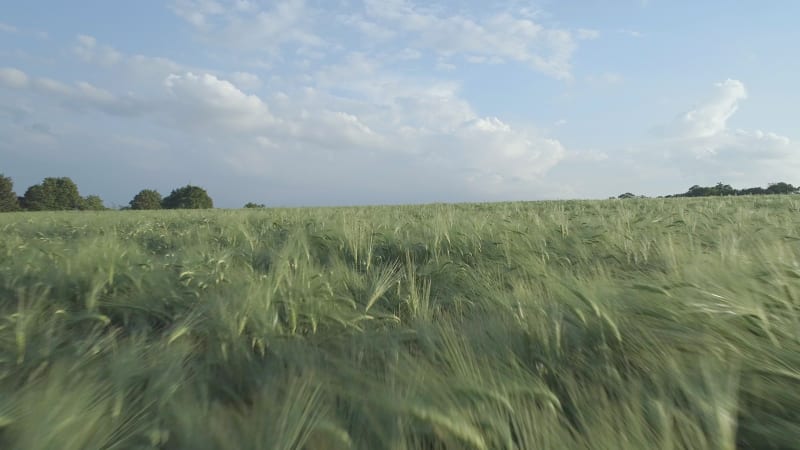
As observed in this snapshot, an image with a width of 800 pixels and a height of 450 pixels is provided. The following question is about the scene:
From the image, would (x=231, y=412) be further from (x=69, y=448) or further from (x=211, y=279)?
(x=211, y=279)

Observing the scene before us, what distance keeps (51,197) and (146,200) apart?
11.7 meters

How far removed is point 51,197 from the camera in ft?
156

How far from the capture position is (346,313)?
1.92 metres

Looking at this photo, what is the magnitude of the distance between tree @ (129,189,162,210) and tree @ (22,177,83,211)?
309 inches

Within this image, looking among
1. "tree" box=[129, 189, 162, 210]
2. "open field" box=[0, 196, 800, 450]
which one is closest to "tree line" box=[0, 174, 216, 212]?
"tree" box=[129, 189, 162, 210]

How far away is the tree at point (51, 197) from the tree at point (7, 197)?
3.42ft

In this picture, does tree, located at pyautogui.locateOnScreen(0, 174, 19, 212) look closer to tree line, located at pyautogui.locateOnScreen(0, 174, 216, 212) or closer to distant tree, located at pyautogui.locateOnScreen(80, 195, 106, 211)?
tree line, located at pyautogui.locateOnScreen(0, 174, 216, 212)

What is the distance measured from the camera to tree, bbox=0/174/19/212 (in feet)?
155

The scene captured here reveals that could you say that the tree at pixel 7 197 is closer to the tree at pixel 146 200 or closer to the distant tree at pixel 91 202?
the distant tree at pixel 91 202

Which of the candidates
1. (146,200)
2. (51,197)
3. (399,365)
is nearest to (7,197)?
(51,197)

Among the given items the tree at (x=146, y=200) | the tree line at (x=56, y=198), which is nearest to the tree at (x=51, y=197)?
the tree line at (x=56, y=198)

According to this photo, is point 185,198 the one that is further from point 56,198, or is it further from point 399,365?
point 399,365

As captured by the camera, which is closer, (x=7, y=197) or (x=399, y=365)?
(x=399, y=365)

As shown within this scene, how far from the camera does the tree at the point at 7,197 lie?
4722 cm
